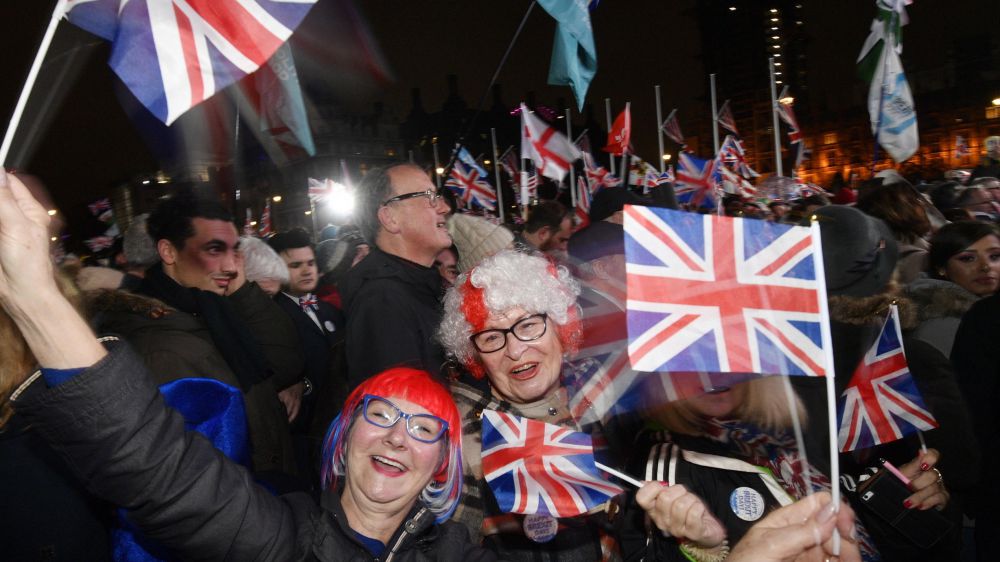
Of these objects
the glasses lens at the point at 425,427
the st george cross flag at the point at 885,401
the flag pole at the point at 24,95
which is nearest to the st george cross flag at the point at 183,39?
the flag pole at the point at 24,95

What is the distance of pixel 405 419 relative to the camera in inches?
85.5

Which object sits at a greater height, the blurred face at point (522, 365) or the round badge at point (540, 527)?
the blurred face at point (522, 365)

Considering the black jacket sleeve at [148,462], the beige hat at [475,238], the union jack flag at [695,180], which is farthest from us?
the union jack flag at [695,180]

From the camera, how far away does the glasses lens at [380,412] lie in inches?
85.5

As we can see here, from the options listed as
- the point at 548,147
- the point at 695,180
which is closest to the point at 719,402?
the point at 548,147

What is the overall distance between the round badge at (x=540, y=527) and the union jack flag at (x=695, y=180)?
487 inches

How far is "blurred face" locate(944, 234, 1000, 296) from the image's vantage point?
4.01m

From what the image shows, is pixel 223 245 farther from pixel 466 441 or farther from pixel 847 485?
pixel 847 485

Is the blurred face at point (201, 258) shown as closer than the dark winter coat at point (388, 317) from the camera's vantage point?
No

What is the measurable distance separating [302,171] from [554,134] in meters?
66.7

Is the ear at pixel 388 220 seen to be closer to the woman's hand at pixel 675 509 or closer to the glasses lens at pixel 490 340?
the glasses lens at pixel 490 340

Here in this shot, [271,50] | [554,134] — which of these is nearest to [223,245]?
[271,50]

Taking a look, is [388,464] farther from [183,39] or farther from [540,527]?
[183,39]

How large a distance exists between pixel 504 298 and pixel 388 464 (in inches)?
32.3
